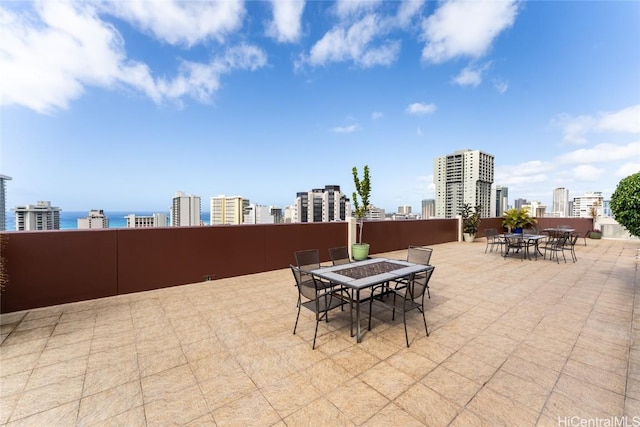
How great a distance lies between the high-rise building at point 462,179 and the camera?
68.3 feet

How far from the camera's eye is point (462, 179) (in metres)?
22.5

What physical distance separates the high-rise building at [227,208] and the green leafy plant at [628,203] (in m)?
13.6

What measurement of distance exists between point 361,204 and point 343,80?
9.66m

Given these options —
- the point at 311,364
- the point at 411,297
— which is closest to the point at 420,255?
the point at 411,297

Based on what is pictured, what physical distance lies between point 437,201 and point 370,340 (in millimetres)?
25488

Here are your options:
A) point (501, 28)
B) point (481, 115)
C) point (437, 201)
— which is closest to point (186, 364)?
point (501, 28)

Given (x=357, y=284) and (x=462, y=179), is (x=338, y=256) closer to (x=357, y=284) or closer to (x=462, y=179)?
(x=357, y=284)

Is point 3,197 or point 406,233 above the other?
point 3,197

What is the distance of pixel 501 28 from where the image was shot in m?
9.95

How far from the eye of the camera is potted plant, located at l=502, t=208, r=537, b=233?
1230 centimetres

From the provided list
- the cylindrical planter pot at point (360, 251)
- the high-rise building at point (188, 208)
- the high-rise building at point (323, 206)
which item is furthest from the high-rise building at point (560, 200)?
the high-rise building at point (188, 208)

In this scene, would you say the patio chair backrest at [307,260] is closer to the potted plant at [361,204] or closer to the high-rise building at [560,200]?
the potted plant at [361,204]

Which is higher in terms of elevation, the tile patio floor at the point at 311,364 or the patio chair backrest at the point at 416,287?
the patio chair backrest at the point at 416,287

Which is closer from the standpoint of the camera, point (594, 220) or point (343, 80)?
point (594, 220)
